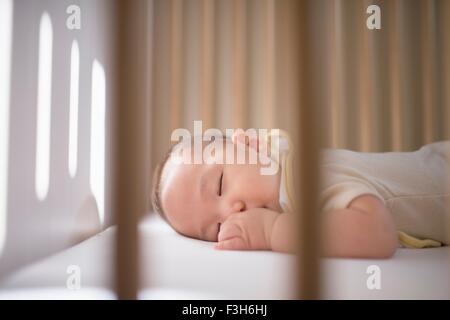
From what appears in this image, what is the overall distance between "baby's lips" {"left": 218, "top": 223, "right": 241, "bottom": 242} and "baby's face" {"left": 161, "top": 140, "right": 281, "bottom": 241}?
0.05m

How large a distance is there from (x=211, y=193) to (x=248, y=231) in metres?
0.16

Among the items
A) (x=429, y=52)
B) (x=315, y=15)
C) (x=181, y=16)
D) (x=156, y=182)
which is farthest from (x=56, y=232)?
→ (x=429, y=52)

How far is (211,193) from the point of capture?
1063 mm

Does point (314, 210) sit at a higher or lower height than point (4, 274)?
higher

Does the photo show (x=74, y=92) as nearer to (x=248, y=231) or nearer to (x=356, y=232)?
(x=248, y=231)

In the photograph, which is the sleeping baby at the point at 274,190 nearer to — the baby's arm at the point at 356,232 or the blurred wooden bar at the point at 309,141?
the baby's arm at the point at 356,232

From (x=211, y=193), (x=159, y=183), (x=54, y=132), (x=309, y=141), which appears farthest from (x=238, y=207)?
(x=54, y=132)

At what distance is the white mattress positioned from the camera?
80cm

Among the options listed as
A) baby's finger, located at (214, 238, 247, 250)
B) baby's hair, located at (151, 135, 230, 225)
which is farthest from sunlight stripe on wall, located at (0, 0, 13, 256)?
baby's finger, located at (214, 238, 247, 250)

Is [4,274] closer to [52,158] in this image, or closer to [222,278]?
[52,158]

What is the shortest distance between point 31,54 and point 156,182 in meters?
0.42

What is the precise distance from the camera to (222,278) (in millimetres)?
821

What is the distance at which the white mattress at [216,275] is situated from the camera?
2.61 ft

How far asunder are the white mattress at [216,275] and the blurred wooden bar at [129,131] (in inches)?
4.9
